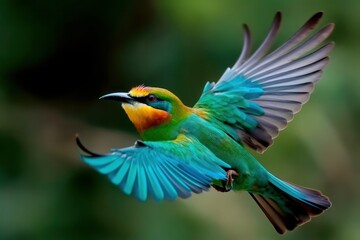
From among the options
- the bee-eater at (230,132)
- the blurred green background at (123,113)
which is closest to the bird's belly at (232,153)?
the bee-eater at (230,132)

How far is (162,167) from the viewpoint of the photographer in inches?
112

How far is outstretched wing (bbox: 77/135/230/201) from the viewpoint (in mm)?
2557

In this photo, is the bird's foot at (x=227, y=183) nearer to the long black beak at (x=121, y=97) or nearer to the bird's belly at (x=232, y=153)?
the bird's belly at (x=232, y=153)

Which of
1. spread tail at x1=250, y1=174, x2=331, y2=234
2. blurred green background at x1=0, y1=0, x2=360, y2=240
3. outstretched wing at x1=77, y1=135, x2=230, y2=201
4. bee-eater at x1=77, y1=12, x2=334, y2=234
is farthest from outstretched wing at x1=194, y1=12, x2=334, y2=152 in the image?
blurred green background at x1=0, y1=0, x2=360, y2=240

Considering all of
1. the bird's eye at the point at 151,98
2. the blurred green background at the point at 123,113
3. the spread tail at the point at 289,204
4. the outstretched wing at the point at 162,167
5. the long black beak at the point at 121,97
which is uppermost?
the bird's eye at the point at 151,98

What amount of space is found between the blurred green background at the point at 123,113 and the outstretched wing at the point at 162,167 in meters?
3.59

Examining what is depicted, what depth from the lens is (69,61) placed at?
26.5ft

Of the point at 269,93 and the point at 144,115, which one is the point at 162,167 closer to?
the point at 144,115

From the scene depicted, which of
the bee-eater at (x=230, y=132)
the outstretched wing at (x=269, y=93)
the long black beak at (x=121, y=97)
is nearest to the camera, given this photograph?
the bee-eater at (x=230, y=132)

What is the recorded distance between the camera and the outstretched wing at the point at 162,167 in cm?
256

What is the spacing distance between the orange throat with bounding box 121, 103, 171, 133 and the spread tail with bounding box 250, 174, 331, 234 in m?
0.53

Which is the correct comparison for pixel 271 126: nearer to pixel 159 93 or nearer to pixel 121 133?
pixel 159 93

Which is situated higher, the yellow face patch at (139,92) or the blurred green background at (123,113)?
the yellow face patch at (139,92)

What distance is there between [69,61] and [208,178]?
541cm
